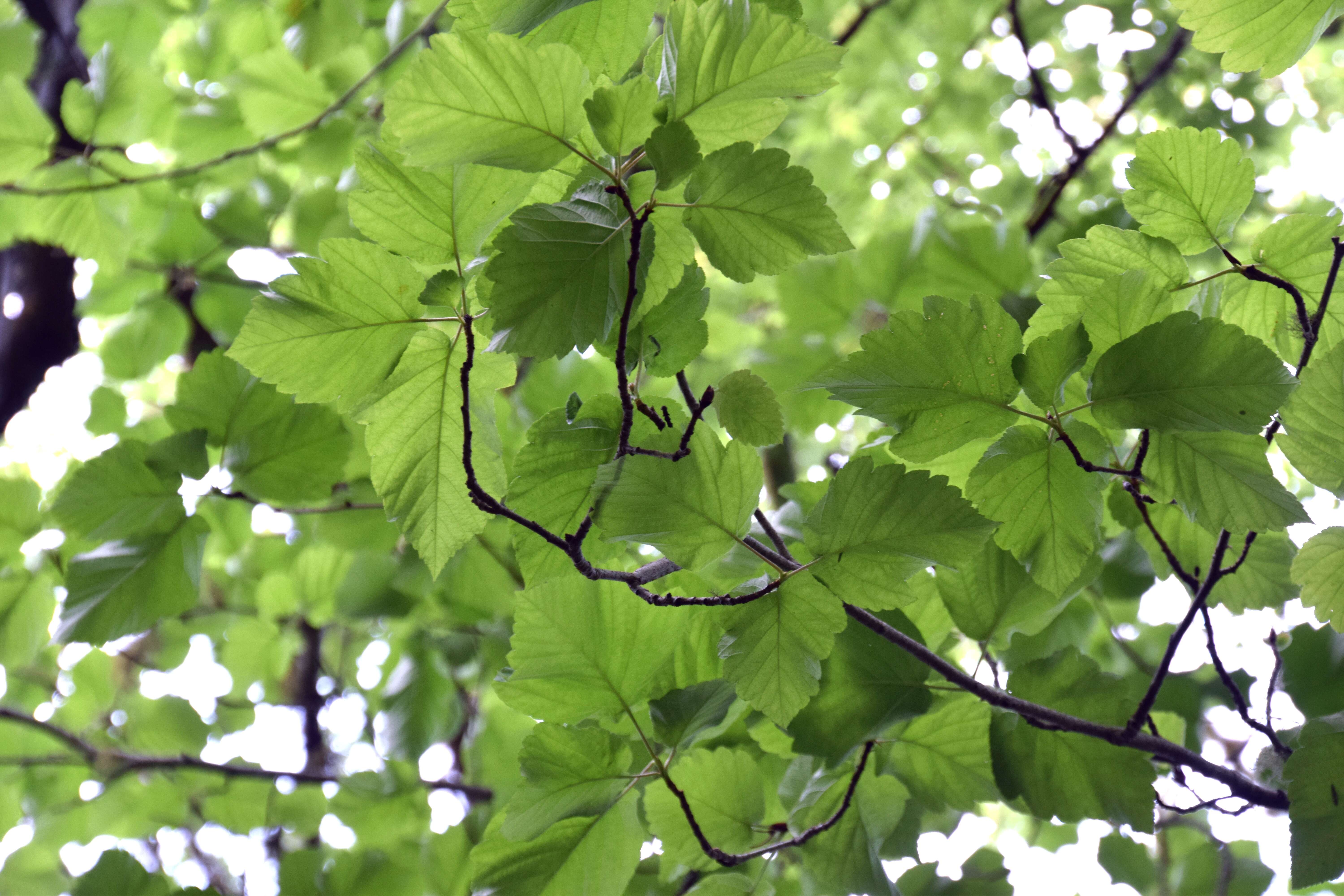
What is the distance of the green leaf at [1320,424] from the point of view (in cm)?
40

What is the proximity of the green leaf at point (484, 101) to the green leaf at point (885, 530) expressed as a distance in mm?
212

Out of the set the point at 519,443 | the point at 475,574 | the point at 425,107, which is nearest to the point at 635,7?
the point at 425,107

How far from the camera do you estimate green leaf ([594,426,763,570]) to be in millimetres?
397

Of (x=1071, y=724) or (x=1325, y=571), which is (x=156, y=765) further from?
(x=1325, y=571)

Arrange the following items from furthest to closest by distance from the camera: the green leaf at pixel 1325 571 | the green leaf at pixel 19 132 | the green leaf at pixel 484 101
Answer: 1. the green leaf at pixel 19 132
2. the green leaf at pixel 1325 571
3. the green leaf at pixel 484 101

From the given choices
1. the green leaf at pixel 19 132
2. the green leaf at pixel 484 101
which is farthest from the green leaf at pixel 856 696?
the green leaf at pixel 19 132

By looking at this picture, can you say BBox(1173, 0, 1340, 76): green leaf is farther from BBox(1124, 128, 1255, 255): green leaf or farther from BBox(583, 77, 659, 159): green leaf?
BBox(583, 77, 659, 159): green leaf

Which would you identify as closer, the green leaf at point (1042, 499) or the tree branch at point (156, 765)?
the green leaf at point (1042, 499)

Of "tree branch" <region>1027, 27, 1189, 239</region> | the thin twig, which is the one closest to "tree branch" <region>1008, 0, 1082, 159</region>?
"tree branch" <region>1027, 27, 1189, 239</region>

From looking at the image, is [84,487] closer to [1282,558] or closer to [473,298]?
[473,298]

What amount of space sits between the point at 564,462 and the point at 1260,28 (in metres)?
0.42

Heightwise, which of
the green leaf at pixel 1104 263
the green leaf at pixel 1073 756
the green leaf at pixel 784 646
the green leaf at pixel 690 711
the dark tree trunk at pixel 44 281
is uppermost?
the green leaf at pixel 1104 263

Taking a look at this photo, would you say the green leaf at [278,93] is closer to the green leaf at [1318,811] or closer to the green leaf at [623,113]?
the green leaf at [623,113]

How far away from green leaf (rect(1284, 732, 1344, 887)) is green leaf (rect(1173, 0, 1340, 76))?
371mm
